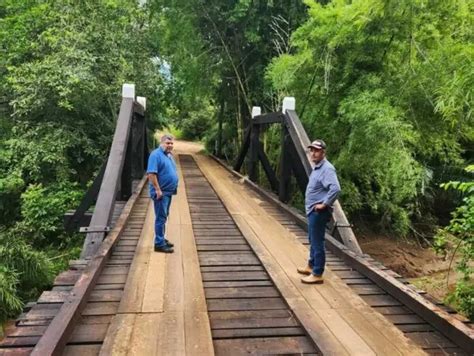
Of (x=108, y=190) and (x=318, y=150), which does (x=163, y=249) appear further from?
(x=318, y=150)

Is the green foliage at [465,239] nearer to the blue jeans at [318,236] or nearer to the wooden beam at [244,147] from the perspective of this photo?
the blue jeans at [318,236]

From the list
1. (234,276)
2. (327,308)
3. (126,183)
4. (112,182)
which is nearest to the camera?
(327,308)

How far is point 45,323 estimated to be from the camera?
97.4 inches

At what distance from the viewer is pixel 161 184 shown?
4.07m

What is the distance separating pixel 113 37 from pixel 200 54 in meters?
2.49

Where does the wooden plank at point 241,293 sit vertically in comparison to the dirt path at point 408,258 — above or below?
above

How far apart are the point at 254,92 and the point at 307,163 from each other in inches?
264

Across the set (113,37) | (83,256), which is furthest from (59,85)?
(83,256)

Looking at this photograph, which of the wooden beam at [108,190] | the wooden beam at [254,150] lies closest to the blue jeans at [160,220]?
the wooden beam at [108,190]

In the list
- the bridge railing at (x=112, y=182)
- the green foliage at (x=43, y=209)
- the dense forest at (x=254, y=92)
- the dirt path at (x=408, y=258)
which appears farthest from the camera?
the green foliage at (x=43, y=209)

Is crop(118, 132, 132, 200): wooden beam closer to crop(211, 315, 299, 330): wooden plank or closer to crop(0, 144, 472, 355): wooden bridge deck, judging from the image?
crop(0, 144, 472, 355): wooden bridge deck

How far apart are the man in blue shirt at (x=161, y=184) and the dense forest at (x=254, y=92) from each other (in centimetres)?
257

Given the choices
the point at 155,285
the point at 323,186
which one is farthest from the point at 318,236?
the point at 155,285

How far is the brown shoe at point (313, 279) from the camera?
3311mm
